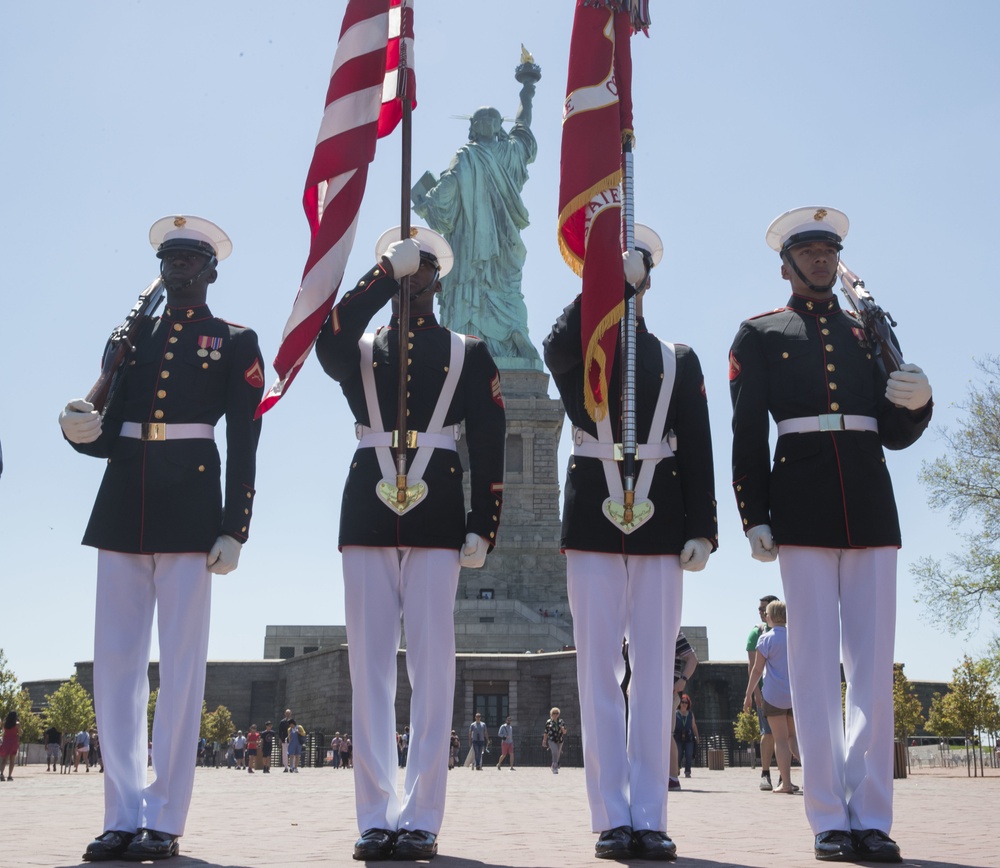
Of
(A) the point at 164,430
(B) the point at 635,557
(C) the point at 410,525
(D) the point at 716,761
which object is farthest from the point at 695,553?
(D) the point at 716,761

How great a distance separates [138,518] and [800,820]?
4285 millimetres

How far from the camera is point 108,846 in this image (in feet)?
18.9

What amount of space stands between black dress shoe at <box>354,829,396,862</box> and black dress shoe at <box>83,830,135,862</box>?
41.7 inches

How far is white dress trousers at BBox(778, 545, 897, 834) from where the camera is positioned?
589 centimetres

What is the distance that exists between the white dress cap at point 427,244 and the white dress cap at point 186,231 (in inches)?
33.3

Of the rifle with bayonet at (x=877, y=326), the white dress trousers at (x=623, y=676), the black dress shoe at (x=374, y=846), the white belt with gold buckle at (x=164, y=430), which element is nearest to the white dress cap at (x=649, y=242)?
the rifle with bayonet at (x=877, y=326)

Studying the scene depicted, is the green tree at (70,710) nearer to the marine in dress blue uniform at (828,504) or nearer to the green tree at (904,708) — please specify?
the green tree at (904,708)

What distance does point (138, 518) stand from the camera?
639cm

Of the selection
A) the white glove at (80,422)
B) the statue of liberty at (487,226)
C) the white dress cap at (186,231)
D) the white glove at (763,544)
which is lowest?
the white glove at (763,544)

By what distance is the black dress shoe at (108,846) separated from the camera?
571cm

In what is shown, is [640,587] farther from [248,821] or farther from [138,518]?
[248,821]

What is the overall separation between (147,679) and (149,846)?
34.0 inches

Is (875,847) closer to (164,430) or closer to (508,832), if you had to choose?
(508,832)

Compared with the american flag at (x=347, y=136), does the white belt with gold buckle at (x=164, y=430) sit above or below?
below
